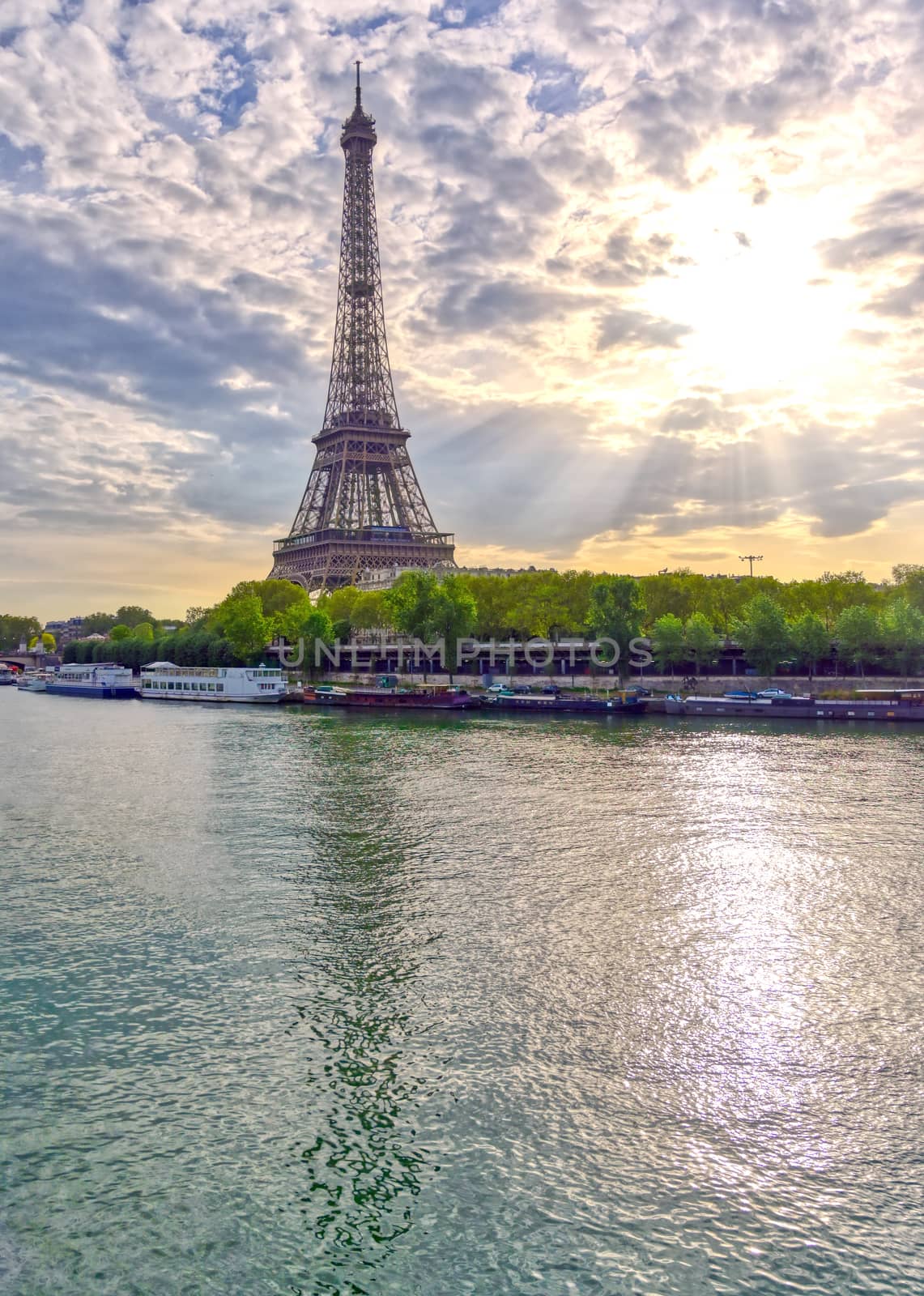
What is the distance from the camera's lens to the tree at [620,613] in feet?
253

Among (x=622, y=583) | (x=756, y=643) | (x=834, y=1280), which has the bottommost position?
(x=834, y=1280)

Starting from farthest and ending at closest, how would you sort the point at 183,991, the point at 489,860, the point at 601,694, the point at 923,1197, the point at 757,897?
1. the point at 601,694
2. the point at 489,860
3. the point at 757,897
4. the point at 183,991
5. the point at 923,1197

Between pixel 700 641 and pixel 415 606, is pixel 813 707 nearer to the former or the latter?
pixel 700 641

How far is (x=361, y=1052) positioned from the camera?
42.5ft

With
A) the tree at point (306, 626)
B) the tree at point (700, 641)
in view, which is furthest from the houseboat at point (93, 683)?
the tree at point (700, 641)

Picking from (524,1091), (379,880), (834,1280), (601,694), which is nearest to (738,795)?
(379,880)

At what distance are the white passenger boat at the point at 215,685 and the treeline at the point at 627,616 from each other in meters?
8.31

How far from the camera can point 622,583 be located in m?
78.0

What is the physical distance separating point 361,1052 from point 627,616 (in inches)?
2636

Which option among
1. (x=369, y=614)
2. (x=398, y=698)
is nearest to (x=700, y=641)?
(x=398, y=698)

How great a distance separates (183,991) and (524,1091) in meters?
6.08

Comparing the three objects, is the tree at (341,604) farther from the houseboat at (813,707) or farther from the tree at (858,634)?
the tree at (858,634)

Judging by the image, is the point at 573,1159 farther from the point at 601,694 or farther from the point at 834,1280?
the point at 601,694

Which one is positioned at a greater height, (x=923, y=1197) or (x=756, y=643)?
(x=756, y=643)
